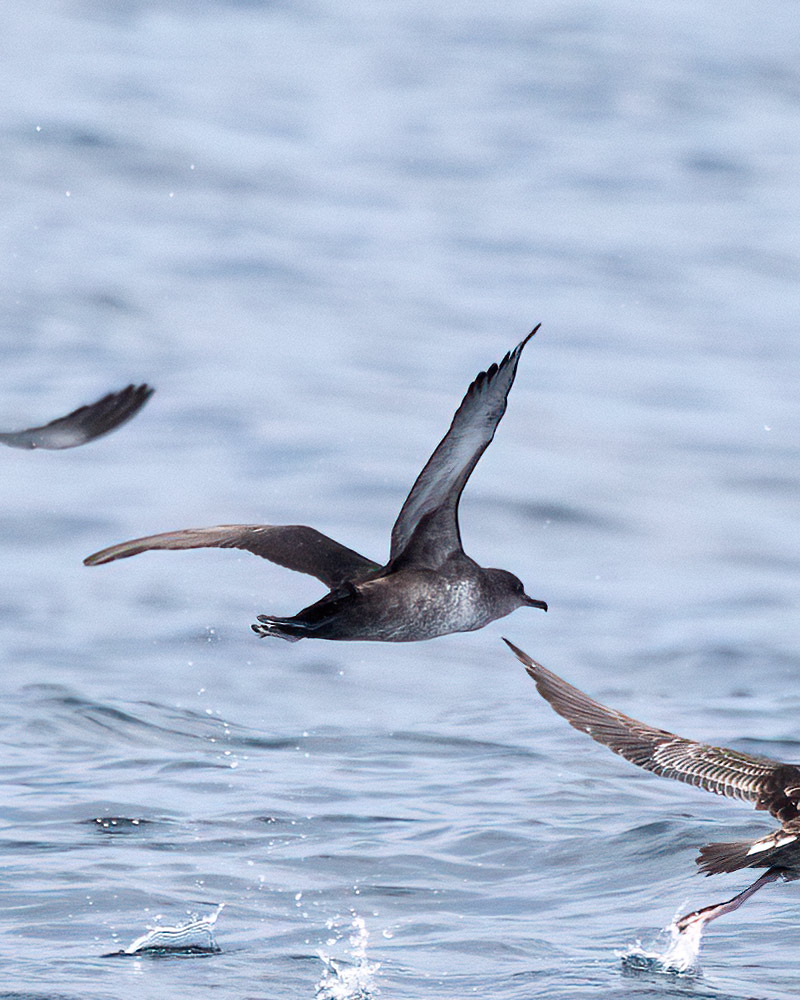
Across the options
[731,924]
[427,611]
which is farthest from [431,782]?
[427,611]

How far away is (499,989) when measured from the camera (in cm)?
1047

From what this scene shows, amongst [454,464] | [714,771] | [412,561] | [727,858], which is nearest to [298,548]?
[412,561]

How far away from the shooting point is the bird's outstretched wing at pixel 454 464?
25.8 feet

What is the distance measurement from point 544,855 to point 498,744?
2.75 metres

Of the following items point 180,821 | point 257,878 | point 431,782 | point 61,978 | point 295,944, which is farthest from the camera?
point 431,782

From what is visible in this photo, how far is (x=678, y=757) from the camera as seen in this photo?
9.70 metres

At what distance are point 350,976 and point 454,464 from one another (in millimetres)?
3754

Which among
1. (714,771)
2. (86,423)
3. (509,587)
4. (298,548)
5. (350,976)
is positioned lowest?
(350,976)

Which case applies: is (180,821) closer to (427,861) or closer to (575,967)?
(427,861)

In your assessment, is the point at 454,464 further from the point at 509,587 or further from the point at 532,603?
the point at 532,603

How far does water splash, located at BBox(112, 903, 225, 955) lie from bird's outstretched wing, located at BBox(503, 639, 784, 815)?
275 centimetres

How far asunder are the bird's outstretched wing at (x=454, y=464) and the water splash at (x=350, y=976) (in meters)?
2.86

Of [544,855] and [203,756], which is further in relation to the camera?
[203,756]

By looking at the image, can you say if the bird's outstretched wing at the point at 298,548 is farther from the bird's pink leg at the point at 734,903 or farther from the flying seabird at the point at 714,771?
the bird's pink leg at the point at 734,903
